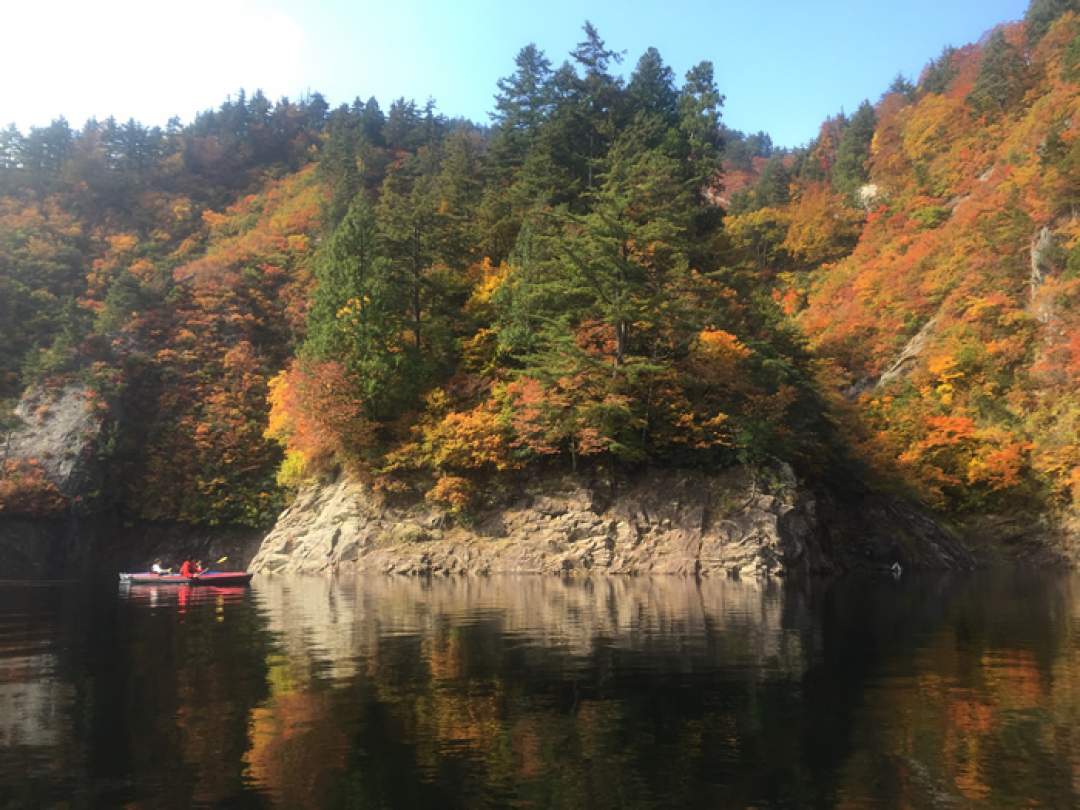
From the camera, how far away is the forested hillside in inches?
1644

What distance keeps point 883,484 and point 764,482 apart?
42.0ft

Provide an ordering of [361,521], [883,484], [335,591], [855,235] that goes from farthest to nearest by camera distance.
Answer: [855,235] < [883,484] < [361,521] < [335,591]

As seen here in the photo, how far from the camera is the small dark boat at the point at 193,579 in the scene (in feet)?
118

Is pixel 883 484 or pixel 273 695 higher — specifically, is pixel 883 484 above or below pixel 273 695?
above

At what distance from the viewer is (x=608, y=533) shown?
129 feet

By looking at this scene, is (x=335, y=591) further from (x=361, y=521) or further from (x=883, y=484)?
(x=883, y=484)

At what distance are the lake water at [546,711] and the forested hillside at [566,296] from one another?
21.2 meters

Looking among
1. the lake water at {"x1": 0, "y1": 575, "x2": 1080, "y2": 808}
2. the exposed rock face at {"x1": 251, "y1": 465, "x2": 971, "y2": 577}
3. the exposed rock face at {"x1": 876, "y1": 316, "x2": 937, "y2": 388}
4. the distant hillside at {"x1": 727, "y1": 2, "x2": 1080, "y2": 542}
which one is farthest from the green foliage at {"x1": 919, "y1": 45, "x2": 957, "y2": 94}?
the lake water at {"x1": 0, "y1": 575, "x2": 1080, "y2": 808}

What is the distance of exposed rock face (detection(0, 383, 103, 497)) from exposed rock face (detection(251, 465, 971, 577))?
2210 centimetres

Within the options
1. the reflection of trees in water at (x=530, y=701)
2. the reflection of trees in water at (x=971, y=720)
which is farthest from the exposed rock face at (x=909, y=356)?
the reflection of trees in water at (x=971, y=720)

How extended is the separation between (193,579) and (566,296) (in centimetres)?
2207

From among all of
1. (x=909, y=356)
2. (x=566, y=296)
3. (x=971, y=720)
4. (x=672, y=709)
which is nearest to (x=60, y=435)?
(x=566, y=296)

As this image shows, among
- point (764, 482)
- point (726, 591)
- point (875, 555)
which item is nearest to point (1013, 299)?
point (875, 555)

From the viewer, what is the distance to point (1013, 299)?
54875mm
